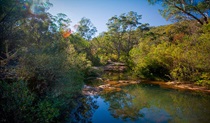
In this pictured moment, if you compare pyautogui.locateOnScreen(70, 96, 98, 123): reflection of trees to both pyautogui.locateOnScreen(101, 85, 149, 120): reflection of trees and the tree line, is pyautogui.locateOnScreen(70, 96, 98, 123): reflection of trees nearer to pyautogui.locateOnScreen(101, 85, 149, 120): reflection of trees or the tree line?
the tree line

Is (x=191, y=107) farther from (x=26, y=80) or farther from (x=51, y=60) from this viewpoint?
(x=26, y=80)

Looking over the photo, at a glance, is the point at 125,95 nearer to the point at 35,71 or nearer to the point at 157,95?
the point at 157,95

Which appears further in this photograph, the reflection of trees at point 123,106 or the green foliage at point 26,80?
the reflection of trees at point 123,106

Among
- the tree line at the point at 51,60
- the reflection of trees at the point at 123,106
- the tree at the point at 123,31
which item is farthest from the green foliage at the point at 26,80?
the tree at the point at 123,31

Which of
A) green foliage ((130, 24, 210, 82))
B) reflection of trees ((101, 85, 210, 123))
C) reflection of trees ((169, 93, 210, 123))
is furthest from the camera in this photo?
green foliage ((130, 24, 210, 82))

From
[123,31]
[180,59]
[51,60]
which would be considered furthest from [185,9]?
[123,31]

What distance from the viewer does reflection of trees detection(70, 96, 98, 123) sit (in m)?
6.56

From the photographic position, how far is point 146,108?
8008 millimetres

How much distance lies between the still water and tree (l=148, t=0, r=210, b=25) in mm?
6694

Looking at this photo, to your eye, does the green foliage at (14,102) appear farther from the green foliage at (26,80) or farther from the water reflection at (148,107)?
the water reflection at (148,107)

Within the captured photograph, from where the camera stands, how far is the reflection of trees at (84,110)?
21.5 feet

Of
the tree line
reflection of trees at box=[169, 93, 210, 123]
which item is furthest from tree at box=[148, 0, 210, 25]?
reflection of trees at box=[169, 93, 210, 123]

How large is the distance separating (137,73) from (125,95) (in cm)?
753

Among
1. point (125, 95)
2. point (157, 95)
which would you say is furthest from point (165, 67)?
point (125, 95)
